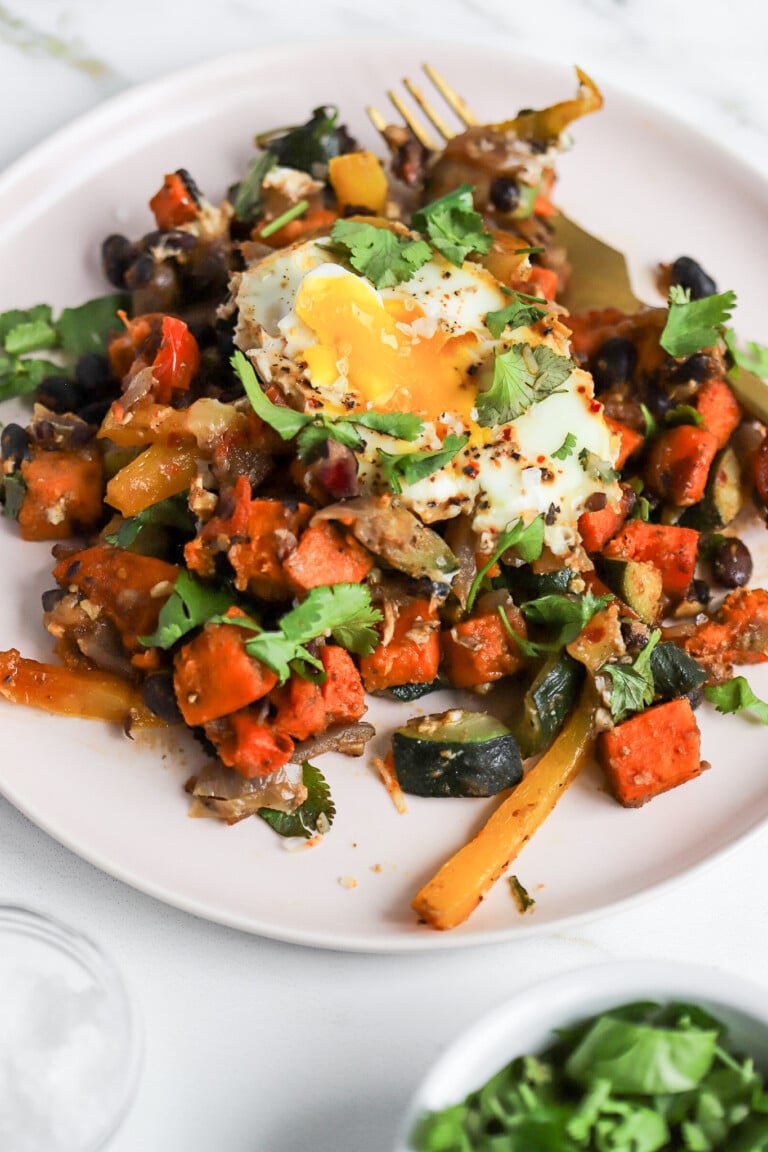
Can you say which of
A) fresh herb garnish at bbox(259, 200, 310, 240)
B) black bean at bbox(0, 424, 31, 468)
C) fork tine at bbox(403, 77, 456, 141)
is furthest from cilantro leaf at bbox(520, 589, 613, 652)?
fork tine at bbox(403, 77, 456, 141)

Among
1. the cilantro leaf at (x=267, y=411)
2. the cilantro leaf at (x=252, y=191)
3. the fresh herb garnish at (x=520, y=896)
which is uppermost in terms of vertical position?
the cilantro leaf at (x=252, y=191)

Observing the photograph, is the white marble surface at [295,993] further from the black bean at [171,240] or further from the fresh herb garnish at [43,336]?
the black bean at [171,240]

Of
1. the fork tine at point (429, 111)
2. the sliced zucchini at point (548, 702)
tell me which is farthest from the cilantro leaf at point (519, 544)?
the fork tine at point (429, 111)

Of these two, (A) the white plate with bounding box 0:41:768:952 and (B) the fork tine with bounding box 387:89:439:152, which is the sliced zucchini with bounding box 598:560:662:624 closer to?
(A) the white plate with bounding box 0:41:768:952

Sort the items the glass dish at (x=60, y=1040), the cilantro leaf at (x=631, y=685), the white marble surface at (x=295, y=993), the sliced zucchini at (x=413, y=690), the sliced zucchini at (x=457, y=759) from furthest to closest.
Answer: the sliced zucchini at (x=413, y=690)
the cilantro leaf at (x=631, y=685)
the sliced zucchini at (x=457, y=759)
the white marble surface at (x=295, y=993)
the glass dish at (x=60, y=1040)

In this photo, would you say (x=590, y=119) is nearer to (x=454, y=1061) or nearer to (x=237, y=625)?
(x=237, y=625)

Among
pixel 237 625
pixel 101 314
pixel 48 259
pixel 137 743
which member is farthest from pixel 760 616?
pixel 48 259
